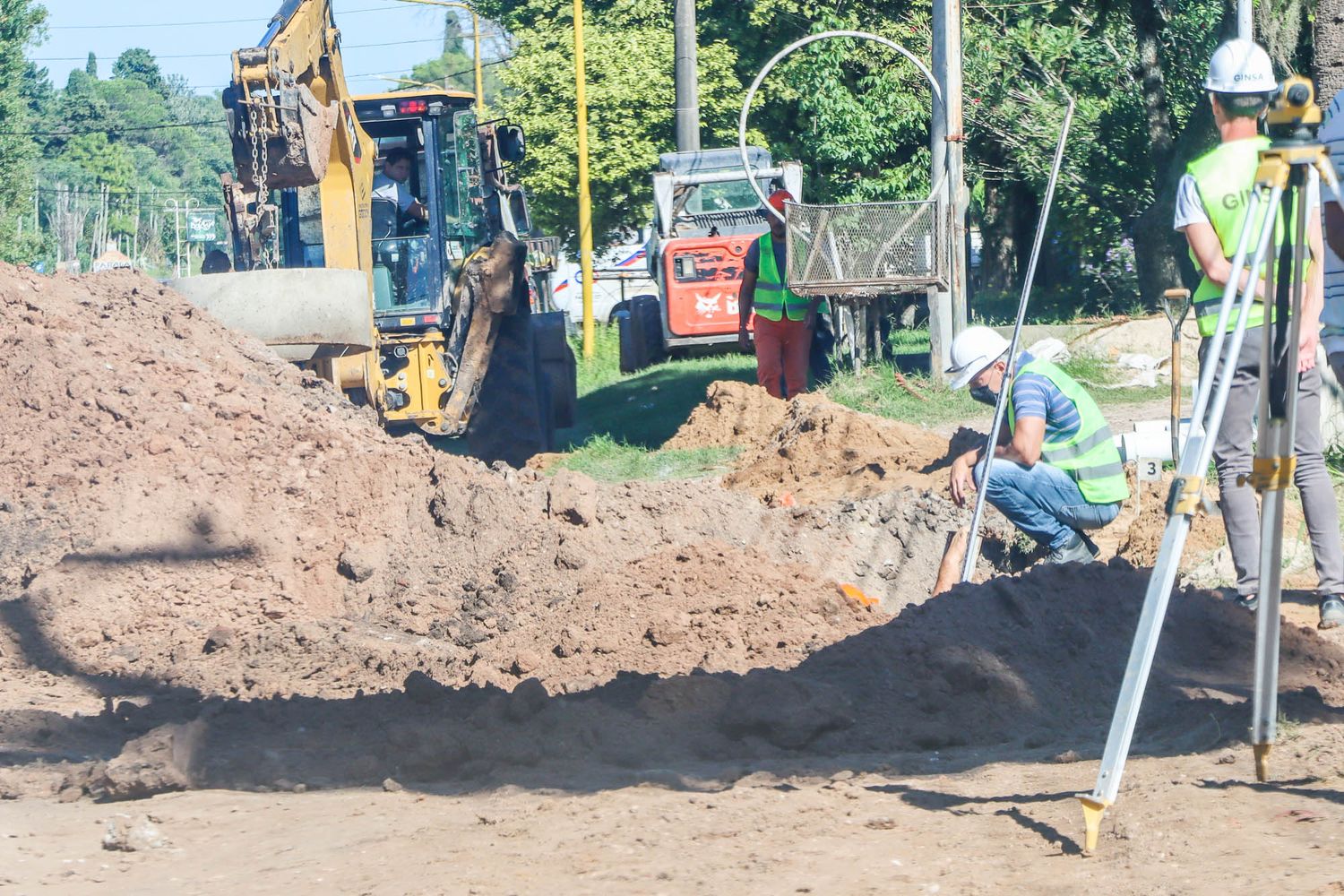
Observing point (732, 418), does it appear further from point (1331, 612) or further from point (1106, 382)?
point (1331, 612)

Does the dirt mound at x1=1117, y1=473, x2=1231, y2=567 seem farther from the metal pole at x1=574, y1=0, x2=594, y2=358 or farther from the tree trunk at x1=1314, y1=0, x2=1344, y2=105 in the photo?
the metal pole at x1=574, y1=0, x2=594, y2=358

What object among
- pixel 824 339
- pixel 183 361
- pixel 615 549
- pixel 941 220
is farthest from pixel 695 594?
pixel 824 339

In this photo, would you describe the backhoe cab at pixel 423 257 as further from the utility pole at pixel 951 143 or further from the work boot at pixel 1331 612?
the work boot at pixel 1331 612

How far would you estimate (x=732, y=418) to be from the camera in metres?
13.1

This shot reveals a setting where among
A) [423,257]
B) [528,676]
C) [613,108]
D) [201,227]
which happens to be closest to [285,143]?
[423,257]

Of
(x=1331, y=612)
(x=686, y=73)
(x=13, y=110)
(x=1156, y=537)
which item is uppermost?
(x=13, y=110)

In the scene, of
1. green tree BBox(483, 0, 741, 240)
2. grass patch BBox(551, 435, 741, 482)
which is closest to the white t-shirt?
grass patch BBox(551, 435, 741, 482)

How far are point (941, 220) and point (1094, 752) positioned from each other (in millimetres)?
9665

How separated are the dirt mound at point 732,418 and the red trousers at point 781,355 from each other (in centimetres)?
25

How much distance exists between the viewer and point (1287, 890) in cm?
316

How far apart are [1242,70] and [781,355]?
8586mm

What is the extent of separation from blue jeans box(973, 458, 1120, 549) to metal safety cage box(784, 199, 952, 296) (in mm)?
6726

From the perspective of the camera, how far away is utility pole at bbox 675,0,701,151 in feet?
68.6

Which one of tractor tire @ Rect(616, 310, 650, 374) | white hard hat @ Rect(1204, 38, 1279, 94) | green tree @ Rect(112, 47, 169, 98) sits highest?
green tree @ Rect(112, 47, 169, 98)
